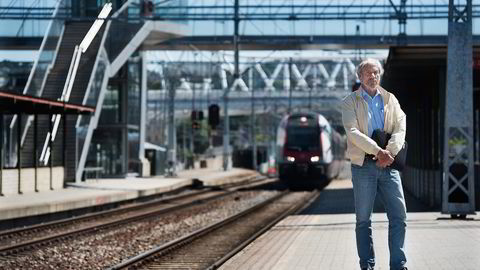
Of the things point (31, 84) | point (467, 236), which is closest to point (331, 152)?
point (31, 84)

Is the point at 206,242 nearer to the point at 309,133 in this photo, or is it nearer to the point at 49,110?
the point at 49,110

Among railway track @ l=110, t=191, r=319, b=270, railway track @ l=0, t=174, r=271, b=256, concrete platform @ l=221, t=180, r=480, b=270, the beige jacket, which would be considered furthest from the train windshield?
the beige jacket

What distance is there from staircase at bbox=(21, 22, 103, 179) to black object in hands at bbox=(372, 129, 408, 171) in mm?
29928

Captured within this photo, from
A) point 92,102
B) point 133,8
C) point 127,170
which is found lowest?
point 127,170

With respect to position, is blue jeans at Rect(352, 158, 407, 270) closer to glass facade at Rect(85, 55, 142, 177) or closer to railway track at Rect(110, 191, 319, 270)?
railway track at Rect(110, 191, 319, 270)

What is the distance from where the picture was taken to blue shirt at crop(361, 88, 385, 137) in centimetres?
846

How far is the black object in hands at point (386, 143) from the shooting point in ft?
27.2

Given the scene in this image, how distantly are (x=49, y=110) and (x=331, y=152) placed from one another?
61.8ft

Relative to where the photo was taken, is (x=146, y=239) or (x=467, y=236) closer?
(x=467, y=236)

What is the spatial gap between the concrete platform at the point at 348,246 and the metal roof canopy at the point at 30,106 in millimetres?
8937

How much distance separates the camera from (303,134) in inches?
1716

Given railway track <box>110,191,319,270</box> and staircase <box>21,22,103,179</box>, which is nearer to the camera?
railway track <box>110,191,319,270</box>

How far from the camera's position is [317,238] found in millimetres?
15742

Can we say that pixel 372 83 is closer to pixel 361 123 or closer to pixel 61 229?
pixel 361 123
